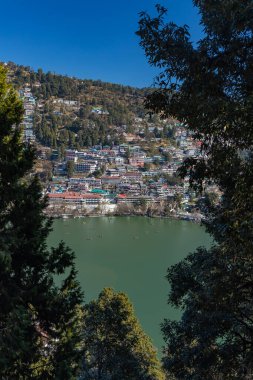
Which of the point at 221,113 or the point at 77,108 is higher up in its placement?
the point at 77,108

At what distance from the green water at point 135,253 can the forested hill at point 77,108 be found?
A: 2994 cm

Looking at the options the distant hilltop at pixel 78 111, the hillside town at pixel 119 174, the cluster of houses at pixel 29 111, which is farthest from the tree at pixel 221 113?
the cluster of houses at pixel 29 111

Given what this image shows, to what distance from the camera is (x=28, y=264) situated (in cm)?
297

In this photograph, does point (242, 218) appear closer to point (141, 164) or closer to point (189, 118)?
point (189, 118)

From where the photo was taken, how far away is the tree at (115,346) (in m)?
5.48

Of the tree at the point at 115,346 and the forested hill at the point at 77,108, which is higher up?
the forested hill at the point at 77,108

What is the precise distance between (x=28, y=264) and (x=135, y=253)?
773 inches

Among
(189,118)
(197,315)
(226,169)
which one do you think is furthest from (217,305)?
(197,315)

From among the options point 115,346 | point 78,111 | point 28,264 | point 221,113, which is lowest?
point 115,346

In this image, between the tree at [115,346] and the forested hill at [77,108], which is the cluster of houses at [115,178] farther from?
the tree at [115,346]

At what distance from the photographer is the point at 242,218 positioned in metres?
1.54

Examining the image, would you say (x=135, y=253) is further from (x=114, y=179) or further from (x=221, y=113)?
(x=114, y=179)

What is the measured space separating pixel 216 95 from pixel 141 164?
2237 inches

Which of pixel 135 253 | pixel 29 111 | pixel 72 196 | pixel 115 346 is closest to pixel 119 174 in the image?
pixel 72 196
